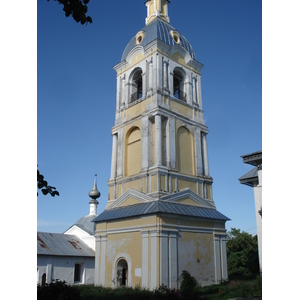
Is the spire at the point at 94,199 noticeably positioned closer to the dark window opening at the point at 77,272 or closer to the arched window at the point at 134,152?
the dark window opening at the point at 77,272

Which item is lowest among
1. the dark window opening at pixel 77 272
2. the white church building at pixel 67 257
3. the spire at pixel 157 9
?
the dark window opening at pixel 77 272

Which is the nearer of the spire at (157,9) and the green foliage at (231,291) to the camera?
the green foliage at (231,291)

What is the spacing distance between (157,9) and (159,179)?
41.1 ft

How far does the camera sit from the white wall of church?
20891 mm

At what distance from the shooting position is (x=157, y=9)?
2267cm

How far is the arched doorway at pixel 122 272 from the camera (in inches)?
663

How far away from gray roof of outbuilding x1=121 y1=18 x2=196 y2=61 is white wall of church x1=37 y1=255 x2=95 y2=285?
1379cm

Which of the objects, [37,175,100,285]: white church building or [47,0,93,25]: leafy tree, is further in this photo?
[37,175,100,285]: white church building

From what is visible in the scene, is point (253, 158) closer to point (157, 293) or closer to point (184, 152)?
point (157, 293)

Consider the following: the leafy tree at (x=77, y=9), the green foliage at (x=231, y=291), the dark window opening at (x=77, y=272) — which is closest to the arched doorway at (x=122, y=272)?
the green foliage at (x=231, y=291)

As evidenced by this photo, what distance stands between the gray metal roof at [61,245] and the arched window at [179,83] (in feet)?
41.7

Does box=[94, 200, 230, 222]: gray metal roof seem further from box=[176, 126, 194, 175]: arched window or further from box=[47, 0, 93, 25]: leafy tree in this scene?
box=[47, 0, 93, 25]: leafy tree

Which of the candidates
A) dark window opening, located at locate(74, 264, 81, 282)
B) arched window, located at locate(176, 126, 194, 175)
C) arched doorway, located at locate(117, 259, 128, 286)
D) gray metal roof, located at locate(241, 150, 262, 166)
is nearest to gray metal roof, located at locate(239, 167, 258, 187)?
gray metal roof, located at locate(241, 150, 262, 166)

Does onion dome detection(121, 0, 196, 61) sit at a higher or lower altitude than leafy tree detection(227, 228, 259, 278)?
higher
